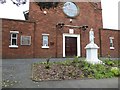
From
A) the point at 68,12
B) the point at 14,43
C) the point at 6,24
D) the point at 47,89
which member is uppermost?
the point at 68,12

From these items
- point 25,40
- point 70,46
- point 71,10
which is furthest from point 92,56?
point 71,10

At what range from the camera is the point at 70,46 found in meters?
26.7

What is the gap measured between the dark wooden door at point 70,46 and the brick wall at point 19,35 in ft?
14.8

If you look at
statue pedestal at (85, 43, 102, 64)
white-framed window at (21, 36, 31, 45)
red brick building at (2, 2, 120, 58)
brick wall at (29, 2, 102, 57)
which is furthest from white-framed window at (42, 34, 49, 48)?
statue pedestal at (85, 43, 102, 64)

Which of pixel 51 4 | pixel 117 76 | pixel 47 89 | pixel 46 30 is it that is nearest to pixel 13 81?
pixel 47 89

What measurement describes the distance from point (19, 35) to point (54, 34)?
13.1 feet

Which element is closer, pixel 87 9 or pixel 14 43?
pixel 14 43

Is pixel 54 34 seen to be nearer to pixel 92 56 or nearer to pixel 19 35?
pixel 19 35

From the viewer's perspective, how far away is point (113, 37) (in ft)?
97.1

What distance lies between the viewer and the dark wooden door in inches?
1041

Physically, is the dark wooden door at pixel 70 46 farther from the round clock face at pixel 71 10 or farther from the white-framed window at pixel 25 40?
the white-framed window at pixel 25 40

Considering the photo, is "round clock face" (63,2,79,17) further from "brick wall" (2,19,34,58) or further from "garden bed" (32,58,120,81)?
"garden bed" (32,58,120,81)

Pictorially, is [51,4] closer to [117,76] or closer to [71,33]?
[117,76]

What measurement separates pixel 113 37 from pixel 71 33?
→ 6.37 m
